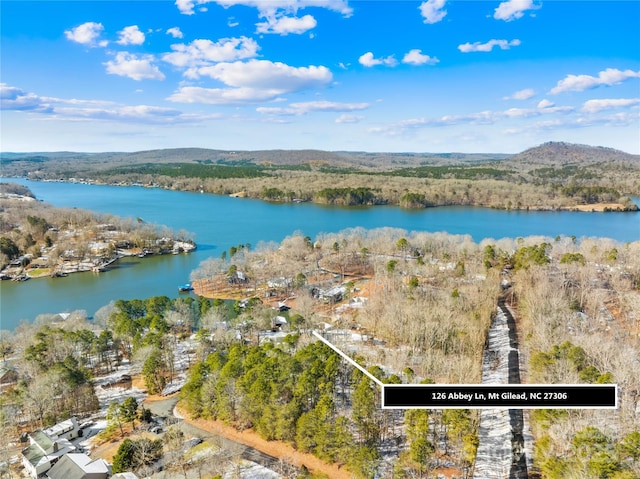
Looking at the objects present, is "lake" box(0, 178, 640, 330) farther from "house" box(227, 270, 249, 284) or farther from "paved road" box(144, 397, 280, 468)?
"paved road" box(144, 397, 280, 468)

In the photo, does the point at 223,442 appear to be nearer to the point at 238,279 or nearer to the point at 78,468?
the point at 78,468

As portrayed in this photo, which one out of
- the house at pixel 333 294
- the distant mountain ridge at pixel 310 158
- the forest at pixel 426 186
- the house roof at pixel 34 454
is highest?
the distant mountain ridge at pixel 310 158

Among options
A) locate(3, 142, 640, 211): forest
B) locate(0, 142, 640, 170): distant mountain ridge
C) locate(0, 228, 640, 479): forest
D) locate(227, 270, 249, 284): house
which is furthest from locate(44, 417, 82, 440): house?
locate(0, 142, 640, 170): distant mountain ridge

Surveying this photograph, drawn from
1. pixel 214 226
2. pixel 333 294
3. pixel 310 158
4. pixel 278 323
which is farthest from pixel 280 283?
pixel 310 158

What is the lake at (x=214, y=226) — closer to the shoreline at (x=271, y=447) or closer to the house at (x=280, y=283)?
the house at (x=280, y=283)

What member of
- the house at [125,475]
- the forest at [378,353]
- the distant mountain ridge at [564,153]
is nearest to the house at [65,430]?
the forest at [378,353]

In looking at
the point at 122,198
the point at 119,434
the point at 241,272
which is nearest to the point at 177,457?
the point at 119,434
